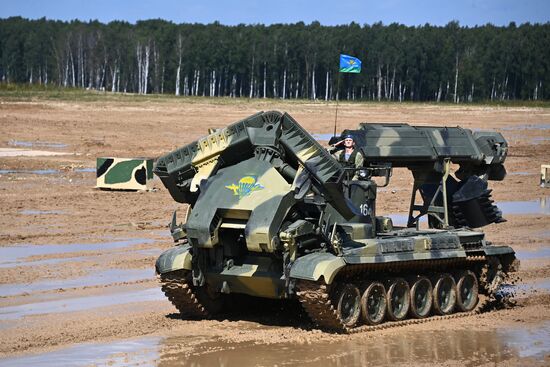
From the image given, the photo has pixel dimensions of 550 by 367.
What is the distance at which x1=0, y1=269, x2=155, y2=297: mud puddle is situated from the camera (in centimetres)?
1676

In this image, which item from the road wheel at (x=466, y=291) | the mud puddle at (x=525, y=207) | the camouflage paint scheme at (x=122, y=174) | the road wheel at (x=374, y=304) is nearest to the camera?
the road wheel at (x=374, y=304)

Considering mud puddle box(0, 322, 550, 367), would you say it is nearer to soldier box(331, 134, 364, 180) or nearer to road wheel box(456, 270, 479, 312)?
road wheel box(456, 270, 479, 312)

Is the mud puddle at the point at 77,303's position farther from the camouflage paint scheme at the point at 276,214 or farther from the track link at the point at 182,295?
the camouflage paint scheme at the point at 276,214

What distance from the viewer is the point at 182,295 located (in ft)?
47.2

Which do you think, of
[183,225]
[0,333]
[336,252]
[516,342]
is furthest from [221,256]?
[516,342]

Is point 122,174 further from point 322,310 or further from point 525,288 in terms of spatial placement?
point 322,310

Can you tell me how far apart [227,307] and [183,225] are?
5.82 ft

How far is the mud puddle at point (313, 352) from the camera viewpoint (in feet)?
40.3

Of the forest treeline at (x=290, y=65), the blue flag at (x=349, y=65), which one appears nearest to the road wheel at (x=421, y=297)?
the blue flag at (x=349, y=65)

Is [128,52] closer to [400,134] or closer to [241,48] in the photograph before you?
[241,48]

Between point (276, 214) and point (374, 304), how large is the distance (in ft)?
6.57

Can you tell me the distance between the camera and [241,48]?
11262 centimetres

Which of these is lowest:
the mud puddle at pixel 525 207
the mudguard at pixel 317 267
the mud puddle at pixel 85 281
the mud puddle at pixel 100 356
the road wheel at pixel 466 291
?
the mud puddle at pixel 525 207

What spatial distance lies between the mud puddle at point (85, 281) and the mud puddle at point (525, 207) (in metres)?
12.0
